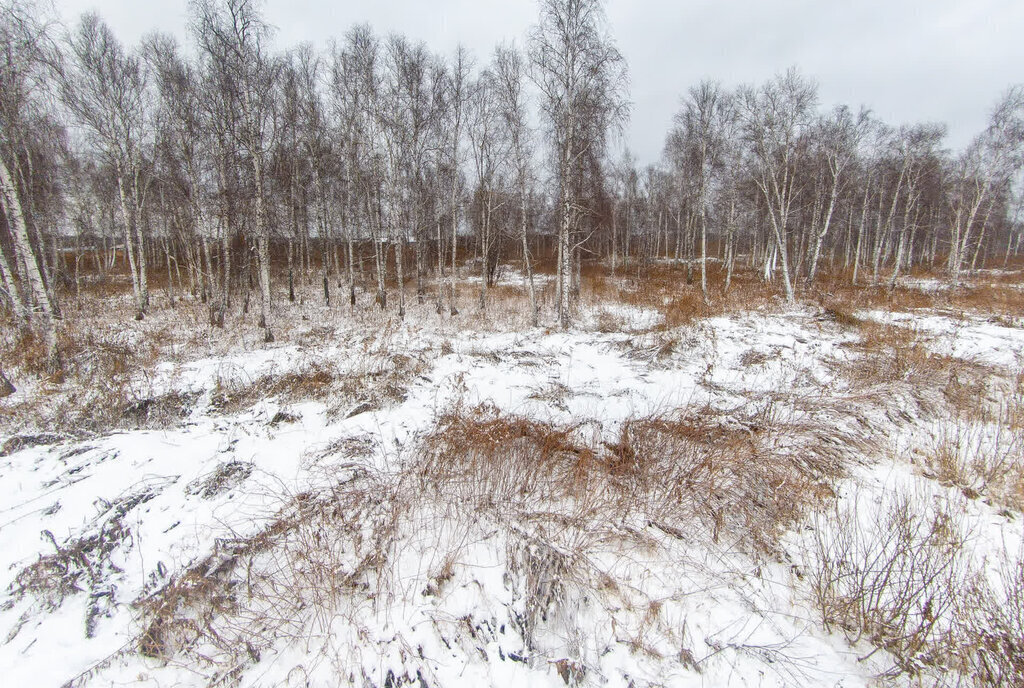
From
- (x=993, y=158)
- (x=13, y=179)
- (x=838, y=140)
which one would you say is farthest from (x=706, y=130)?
(x=13, y=179)

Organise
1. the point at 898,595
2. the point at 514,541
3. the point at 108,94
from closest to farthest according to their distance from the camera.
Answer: the point at 898,595 < the point at 514,541 < the point at 108,94

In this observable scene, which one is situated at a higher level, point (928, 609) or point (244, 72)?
point (244, 72)

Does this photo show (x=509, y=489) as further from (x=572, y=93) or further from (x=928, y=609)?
(x=572, y=93)

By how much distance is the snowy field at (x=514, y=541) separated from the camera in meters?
2.18

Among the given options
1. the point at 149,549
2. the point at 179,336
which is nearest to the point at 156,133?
the point at 179,336

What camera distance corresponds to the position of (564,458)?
378 cm

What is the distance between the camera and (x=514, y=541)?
2803mm

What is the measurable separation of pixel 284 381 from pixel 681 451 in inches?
239

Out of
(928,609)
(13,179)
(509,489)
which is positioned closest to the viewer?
(928,609)

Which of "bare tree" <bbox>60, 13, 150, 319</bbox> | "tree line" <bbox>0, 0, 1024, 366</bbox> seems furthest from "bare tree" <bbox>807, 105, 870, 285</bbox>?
"bare tree" <bbox>60, 13, 150, 319</bbox>

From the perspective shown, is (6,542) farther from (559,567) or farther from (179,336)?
(179,336)

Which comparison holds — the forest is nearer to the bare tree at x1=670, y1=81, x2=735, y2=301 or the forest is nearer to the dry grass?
the dry grass

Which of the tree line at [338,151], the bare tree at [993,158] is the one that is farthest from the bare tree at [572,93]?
the bare tree at [993,158]

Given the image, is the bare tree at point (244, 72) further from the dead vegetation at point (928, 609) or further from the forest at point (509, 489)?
the dead vegetation at point (928, 609)
